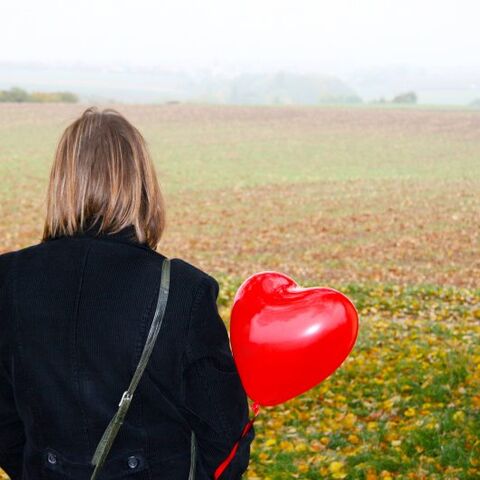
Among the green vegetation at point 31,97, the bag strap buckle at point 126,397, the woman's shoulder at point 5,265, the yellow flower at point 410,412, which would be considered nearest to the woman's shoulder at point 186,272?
the bag strap buckle at point 126,397

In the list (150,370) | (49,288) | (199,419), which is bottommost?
(199,419)

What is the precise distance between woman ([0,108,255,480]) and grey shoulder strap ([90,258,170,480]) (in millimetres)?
19

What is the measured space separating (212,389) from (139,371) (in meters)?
0.22

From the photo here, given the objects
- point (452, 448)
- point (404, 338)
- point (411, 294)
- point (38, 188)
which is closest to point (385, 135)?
point (38, 188)

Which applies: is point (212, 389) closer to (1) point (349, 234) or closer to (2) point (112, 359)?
(2) point (112, 359)

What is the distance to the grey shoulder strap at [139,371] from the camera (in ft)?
6.59

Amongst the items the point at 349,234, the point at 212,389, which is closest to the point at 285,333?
the point at 212,389

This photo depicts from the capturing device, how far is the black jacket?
2041 millimetres

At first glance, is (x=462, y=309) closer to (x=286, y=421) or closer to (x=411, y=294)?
(x=411, y=294)

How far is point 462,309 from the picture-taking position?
9680 millimetres

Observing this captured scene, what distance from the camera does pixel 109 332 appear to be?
6.66ft

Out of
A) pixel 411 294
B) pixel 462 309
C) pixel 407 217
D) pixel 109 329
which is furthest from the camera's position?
pixel 407 217

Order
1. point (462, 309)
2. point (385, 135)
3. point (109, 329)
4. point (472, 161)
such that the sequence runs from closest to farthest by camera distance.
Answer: point (109, 329) → point (462, 309) → point (472, 161) → point (385, 135)

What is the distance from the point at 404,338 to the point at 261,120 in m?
36.2
